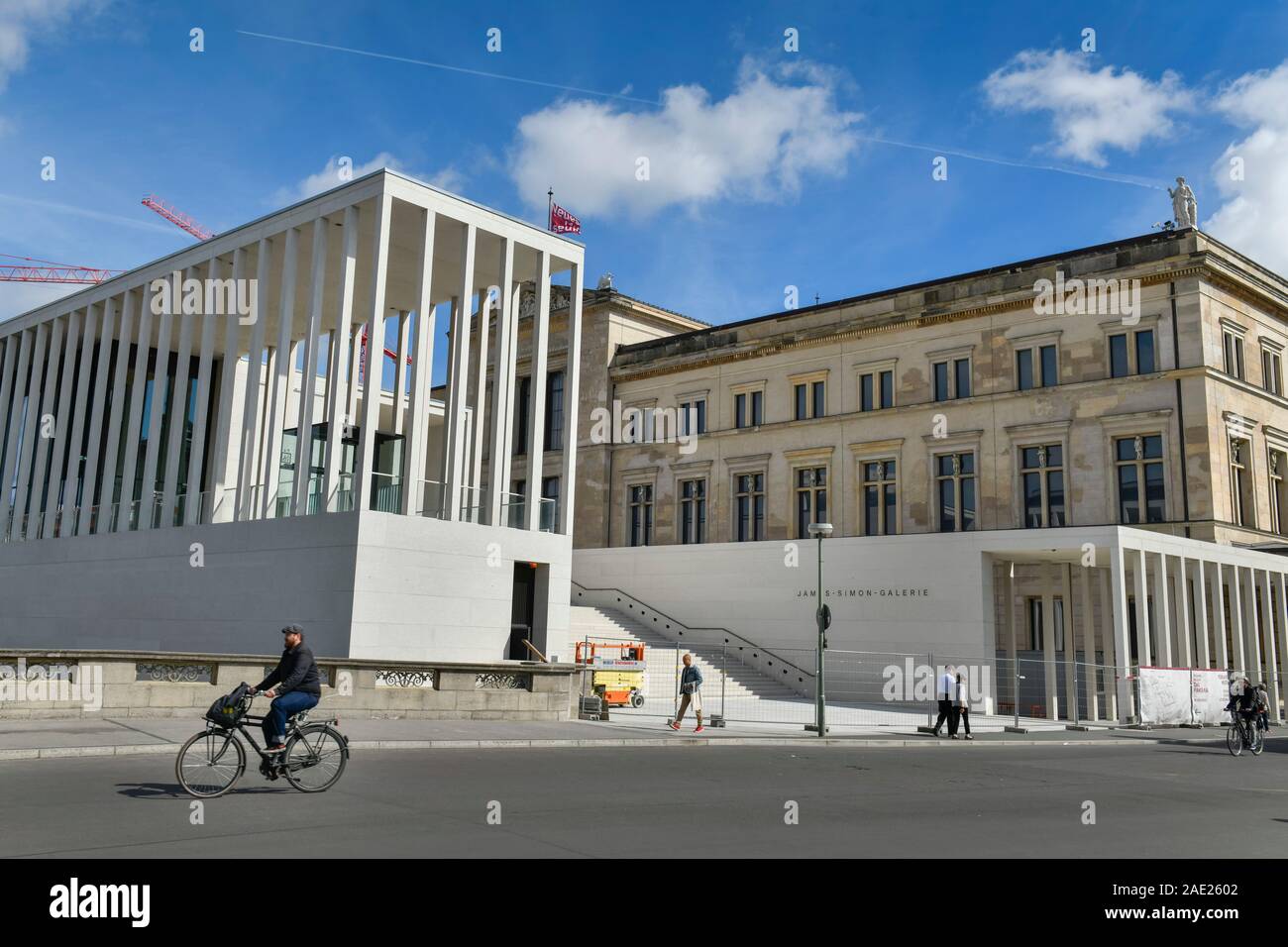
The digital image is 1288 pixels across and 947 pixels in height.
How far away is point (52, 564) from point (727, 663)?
23120 millimetres

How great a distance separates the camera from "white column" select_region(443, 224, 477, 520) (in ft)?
88.4

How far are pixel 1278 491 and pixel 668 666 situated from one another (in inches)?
1034

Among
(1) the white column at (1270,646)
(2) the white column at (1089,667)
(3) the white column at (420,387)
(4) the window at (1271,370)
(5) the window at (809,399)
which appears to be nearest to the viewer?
(3) the white column at (420,387)

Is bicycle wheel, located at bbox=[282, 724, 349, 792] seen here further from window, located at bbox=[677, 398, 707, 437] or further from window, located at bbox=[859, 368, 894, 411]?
window, located at bbox=[677, 398, 707, 437]

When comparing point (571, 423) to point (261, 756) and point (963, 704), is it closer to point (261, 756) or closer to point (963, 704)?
point (963, 704)

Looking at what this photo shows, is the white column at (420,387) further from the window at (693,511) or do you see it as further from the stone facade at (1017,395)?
the window at (693,511)

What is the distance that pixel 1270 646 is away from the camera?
3650cm

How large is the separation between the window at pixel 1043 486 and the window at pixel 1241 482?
5.96 m

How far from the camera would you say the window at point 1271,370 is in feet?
138

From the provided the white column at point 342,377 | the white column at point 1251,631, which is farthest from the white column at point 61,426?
the white column at point 1251,631

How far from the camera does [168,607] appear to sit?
2922 centimetres

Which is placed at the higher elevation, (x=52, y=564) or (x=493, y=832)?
(x=52, y=564)
